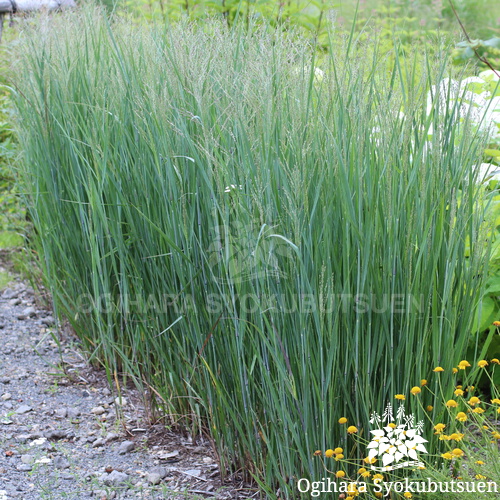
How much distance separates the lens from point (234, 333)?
1848 millimetres

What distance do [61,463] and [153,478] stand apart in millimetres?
363

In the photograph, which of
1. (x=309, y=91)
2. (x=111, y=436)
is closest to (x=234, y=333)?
(x=309, y=91)

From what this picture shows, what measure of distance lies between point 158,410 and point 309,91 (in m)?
1.40

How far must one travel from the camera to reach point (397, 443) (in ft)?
5.20

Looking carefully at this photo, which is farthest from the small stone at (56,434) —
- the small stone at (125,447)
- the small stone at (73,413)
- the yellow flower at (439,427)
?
the yellow flower at (439,427)

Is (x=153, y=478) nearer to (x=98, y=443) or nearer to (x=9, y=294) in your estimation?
(x=98, y=443)

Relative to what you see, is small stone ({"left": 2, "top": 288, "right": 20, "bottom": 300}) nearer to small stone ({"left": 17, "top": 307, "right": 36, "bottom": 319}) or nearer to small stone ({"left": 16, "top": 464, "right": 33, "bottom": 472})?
small stone ({"left": 17, "top": 307, "right": 36, "bottom": 319})

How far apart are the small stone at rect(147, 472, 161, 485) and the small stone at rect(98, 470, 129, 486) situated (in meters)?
0.08

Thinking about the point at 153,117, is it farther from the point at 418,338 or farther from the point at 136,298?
the point at 418,338

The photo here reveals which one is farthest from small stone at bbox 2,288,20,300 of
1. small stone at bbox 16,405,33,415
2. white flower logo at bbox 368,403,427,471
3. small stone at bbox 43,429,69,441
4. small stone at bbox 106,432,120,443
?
A: white flower logo at bbox 368,403,427,471

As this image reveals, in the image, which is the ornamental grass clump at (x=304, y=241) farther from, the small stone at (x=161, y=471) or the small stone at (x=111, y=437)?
the small stone at (x=111, y=437)

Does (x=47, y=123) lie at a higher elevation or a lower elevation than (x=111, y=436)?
higher

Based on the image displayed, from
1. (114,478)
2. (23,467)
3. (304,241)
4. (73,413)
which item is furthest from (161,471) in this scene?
(304,241)

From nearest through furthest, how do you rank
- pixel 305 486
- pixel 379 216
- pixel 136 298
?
1. pixel 379 216
2. pixel 305 486
3. pixel 136 298
